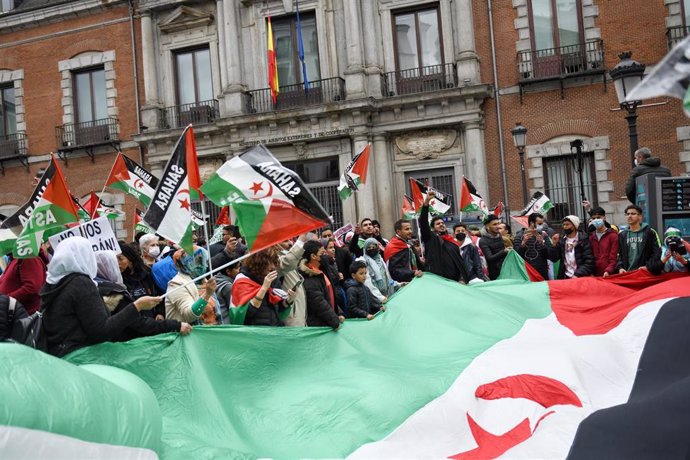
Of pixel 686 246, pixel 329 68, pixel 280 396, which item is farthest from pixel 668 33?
pixel 280 396

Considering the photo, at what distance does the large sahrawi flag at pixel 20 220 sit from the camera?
804cm

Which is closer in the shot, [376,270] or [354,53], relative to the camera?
[376,270]

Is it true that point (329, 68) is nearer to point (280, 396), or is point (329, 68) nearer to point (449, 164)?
point (449, 164)

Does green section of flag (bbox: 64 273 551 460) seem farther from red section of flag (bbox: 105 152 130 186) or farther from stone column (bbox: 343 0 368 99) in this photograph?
stone column (bbox: 343 0 368 99)

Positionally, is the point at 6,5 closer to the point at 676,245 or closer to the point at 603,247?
the point at 603,247

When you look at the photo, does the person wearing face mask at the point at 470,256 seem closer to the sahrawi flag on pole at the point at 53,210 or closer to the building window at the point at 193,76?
the sahrawi flag on pole at the point at 53,210

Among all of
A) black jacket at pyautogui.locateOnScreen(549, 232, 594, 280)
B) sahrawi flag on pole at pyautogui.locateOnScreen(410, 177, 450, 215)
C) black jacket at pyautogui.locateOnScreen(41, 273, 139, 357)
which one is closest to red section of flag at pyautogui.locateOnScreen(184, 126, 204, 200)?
black jacket at pyautogui.locateOnScreen(41, 273, 139, 357)

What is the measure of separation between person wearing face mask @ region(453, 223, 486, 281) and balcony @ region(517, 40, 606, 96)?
413 inches

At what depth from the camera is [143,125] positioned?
24938mm

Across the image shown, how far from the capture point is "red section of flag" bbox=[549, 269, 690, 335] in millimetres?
7492

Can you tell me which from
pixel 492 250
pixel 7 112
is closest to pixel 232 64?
pixel 7 112

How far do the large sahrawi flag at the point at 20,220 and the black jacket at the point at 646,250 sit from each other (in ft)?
22.4

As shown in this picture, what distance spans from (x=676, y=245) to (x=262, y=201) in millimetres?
4713

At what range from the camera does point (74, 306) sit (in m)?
5.19
